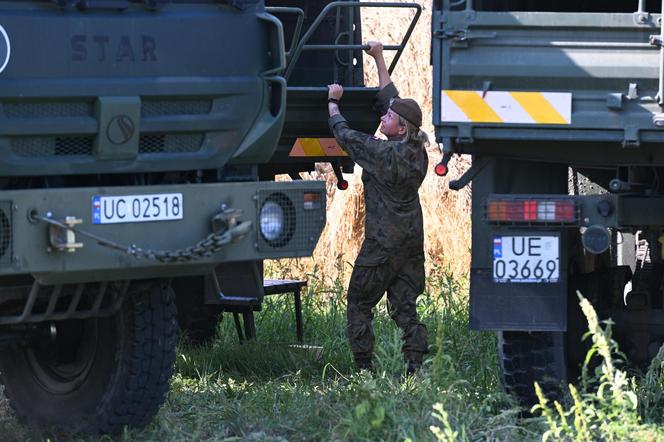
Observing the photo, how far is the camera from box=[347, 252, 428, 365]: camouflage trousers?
7.06 meters

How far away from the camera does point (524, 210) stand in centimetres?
568

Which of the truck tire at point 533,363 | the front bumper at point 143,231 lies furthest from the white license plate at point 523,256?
the front bumper at point 143,231

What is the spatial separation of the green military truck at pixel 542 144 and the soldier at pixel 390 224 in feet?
3.27

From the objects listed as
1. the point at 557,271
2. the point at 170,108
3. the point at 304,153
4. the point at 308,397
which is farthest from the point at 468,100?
the point at 304,153

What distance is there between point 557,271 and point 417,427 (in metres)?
0.89

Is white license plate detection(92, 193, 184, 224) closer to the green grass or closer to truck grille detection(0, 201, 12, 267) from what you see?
truck grille detection(0, 201, 12, 267)

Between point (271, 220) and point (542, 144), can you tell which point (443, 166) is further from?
point (271, 220)

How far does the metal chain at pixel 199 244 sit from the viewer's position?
5.14 m

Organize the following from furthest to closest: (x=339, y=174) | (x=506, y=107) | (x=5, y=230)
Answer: (x=339, y=174), (x=506, y=107), (x=5, y=230)

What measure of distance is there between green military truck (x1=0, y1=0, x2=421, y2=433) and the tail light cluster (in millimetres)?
708

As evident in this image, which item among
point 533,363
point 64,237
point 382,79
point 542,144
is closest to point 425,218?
point 382,79

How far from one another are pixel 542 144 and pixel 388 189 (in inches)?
56.4

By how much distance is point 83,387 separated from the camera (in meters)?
5.99

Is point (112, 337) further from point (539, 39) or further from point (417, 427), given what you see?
point (539, 39)
